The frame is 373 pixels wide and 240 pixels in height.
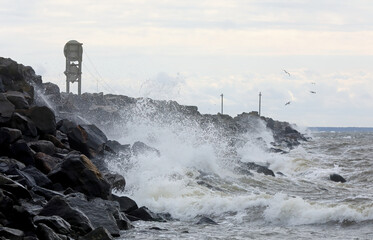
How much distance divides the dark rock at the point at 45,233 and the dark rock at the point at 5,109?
6.62m

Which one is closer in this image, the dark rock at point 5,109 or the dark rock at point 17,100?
the dark rock at point 5,109

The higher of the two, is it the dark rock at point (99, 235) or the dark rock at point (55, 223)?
the dark rock at point (55, 223)

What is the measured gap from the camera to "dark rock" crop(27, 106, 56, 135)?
15153 mm

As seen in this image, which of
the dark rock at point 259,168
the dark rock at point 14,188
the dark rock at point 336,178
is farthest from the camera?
the dark rock at point 259,168

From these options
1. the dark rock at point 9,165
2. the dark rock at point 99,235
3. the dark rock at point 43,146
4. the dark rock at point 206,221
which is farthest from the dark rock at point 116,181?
the dark rock at point 99,235

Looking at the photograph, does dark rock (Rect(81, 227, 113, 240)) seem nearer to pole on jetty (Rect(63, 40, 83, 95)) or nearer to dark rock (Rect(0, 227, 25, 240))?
dark rock (Rect(0, 227, 25, 240))

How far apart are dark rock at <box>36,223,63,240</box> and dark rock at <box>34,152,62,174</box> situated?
14.6 feet

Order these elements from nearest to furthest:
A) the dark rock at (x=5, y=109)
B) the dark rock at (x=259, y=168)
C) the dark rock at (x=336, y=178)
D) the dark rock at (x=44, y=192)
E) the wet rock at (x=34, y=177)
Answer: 1. the dark rock at (x=44, y=192)
2. the wet rock at (x=34, y=177)
3. the dark rock at (x=5, y=109)
4. the dark rock at (x=336, y=178)
5. the dark rock at (x=259, y=168)

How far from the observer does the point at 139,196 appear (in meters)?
14.6

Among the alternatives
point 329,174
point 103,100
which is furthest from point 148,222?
point 103,100

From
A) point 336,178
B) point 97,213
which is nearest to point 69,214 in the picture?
point 97,213

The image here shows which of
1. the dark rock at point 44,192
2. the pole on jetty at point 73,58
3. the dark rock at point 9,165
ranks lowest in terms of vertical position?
the dark rock at point 44,192

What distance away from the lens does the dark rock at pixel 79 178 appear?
11.7 meters

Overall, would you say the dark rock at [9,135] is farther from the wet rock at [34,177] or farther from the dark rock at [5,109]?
the wet rock at [34,177]
